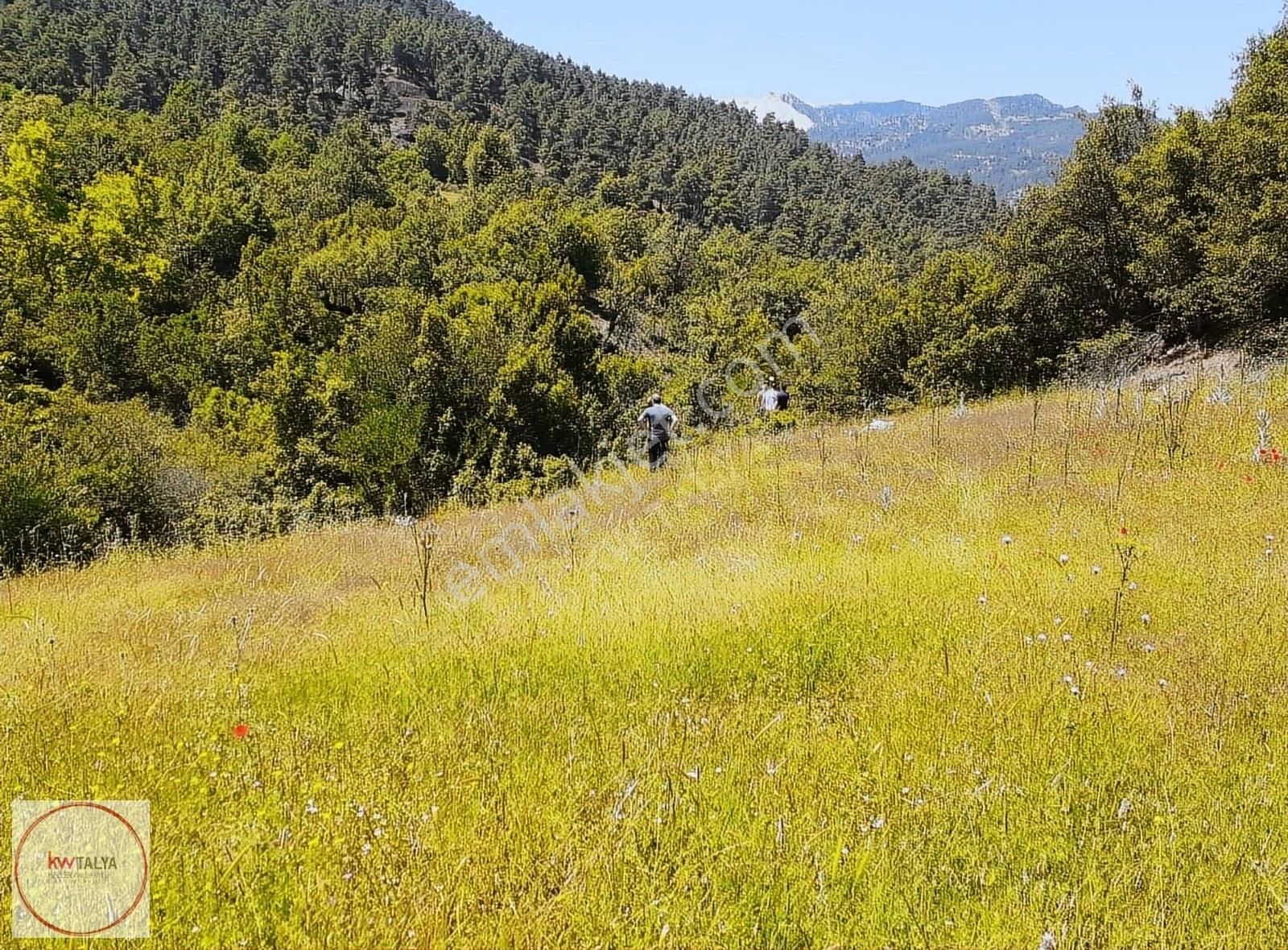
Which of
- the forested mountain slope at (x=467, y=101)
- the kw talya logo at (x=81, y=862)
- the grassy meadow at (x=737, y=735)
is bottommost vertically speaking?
the grassy meadow at (x=737, y=735)

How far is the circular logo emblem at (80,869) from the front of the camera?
1.88 m

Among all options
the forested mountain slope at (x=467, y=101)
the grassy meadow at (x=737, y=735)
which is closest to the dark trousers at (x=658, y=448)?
the grassy meadow at (x=737, y=735)

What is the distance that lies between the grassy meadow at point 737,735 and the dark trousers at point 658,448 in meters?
5.62

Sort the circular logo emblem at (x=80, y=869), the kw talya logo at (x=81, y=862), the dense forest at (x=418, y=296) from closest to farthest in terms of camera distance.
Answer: the circular logo emblem at (x=80, y=869), the kw talya logo at (x=81, y=862), the dense forest at (x=418, y=296)

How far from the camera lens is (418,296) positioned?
41312 mm

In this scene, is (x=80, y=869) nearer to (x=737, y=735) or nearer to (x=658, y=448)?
(x=737, y=735)

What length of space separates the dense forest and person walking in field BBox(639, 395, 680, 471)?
20.5 ft

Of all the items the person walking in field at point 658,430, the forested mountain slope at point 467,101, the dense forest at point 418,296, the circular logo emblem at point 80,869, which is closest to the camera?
the circular logo emblem at point 80,869

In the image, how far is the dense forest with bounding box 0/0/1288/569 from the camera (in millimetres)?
20719

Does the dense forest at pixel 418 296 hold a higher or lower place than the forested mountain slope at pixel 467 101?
lower

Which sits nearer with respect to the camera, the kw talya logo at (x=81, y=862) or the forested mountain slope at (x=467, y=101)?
the kw talya logo at (x=81, y=862)

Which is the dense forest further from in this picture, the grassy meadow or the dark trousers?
the grassy meadow

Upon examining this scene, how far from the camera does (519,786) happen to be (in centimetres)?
248

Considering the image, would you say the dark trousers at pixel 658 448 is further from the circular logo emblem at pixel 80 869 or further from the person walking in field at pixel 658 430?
the circular logo emblem at pixel 80 869
